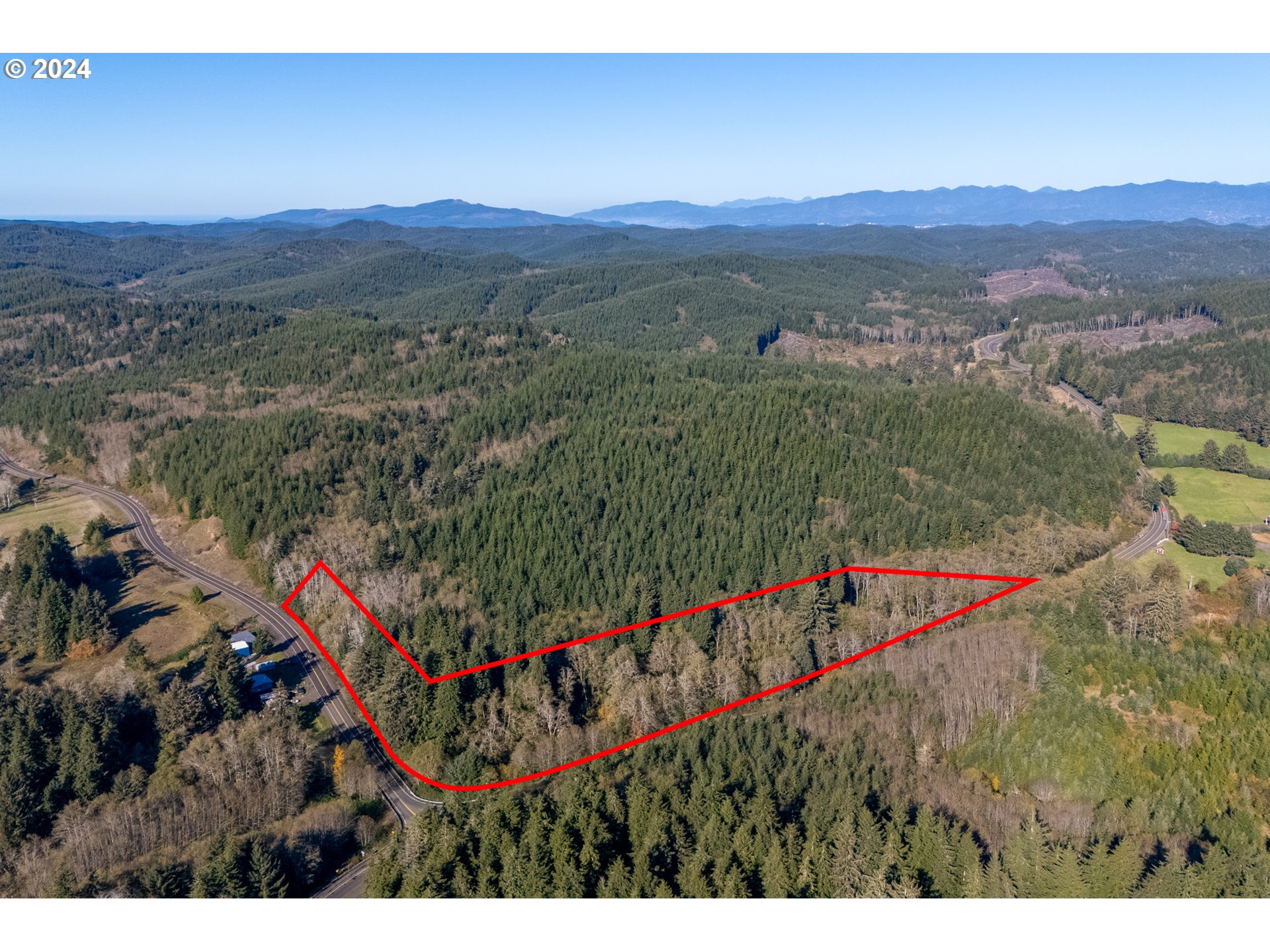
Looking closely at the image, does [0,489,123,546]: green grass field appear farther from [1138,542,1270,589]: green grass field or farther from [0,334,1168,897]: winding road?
[1138,542,1270,589]: green grass field

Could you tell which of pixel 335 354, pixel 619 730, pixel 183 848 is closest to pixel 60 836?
pixel 183 848

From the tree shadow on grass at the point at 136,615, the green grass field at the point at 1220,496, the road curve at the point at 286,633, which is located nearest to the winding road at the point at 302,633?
the road curve at the point at 286,633

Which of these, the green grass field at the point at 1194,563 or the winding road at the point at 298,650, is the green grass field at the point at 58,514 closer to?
the winding road at the point at 298,650

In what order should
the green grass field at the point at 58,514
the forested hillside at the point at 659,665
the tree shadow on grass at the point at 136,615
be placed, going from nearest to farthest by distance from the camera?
1. the forested hillside at the point at 659,665
2. the tree shadow on grass at the point at 136,615
3. the green grass field at the point at 58,514

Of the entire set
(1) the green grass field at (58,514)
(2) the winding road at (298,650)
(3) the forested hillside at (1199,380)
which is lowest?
(2) the winding road at (298,650)

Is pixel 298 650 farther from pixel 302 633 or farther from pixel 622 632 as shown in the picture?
pixel 622 632
